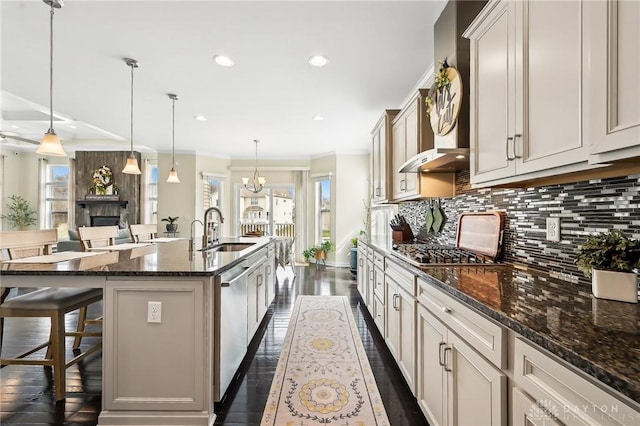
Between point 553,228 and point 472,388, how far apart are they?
91 cm

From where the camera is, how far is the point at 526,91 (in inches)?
49.8

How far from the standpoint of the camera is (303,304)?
3.88 meters

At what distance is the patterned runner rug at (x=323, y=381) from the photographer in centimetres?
175

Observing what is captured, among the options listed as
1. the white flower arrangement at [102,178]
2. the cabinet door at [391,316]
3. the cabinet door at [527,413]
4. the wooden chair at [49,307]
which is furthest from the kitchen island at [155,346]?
the white flower arrangement at [102,178]

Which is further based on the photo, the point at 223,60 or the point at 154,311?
the point at 223,60

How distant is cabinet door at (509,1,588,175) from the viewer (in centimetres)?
102

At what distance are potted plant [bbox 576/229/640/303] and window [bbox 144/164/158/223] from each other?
27.1 feet

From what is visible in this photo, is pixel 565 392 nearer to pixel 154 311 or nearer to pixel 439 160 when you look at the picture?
pixel 439 160

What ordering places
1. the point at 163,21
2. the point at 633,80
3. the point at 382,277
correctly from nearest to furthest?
the point at 633,80 → the point at 163,21 → the point at 382,277

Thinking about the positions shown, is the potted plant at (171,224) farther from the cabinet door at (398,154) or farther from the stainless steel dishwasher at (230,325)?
the cabinet door at (398,154)

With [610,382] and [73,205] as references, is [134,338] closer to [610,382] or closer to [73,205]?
[610,382]

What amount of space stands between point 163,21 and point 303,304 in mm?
3335

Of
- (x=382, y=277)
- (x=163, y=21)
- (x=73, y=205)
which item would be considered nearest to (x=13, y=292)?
(x=73, y=205)

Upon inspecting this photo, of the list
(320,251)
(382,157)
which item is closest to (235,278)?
(382,157)
